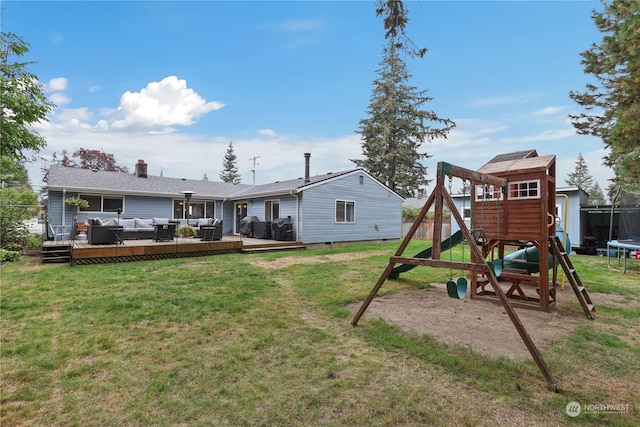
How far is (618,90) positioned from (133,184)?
19744 mm

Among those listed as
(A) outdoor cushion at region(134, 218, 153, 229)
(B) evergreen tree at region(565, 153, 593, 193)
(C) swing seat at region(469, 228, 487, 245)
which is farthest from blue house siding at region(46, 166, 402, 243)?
(B) evergreen tree at region(565, 153, 593, 193)

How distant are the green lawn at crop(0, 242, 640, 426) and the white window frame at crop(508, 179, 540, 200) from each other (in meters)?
2.11

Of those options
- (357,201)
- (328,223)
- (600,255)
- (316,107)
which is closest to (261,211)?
(328,223)

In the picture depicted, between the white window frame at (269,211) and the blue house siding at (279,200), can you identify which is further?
the white window frame at (269,211)

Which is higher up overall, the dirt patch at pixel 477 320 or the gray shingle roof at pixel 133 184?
the gray shingle roof at pixel 133 184

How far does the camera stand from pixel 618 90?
1008 cm

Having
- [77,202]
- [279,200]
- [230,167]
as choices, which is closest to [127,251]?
[77,202]

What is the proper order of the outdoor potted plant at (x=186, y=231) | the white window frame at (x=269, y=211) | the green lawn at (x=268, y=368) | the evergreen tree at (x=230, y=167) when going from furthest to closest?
the evergreen tree at (x=230, y=167), the white window frame at (x=269, y=211), the outdoor potted plant at (x=186, y=231), the green lawn at (x=268, y=368)

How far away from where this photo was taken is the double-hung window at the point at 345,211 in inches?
569

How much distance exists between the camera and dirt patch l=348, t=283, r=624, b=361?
3596 millimetres

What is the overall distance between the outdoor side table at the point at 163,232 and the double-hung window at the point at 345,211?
7.19m

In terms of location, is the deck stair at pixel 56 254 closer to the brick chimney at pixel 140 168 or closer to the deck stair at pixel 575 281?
the brick chimney at pixel 140 168

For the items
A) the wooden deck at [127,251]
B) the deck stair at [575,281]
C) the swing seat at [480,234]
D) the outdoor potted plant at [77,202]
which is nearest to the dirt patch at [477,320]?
the deck stair at [575,281]

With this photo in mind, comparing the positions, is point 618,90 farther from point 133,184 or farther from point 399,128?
point 133,184
